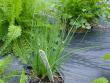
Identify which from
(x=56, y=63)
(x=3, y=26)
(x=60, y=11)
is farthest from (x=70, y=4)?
(x=56, y=63)

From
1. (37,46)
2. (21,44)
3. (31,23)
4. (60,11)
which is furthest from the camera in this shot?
(60,11)

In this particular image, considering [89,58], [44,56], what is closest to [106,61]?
[89,58]

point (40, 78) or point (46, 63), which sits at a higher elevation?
point (46, 63)

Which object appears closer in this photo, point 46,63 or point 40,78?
point 46,63

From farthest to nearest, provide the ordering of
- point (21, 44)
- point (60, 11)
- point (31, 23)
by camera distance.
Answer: point (60, 11), point (31, 23), point (21, 44)

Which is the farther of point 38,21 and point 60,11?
point 60,11

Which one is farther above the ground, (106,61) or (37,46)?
(37,46)

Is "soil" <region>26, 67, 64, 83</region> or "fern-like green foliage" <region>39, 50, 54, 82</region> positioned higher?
"fern-like green foliage" <region>39, 50, 54, 82</region>

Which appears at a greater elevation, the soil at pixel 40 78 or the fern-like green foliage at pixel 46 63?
the fern-like green foliage at pixel 46 63

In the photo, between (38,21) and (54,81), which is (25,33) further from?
(54,81)

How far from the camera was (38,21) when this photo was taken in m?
3.08

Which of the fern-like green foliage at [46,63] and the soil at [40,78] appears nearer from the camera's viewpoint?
the fern-like green foliage at [46,63]

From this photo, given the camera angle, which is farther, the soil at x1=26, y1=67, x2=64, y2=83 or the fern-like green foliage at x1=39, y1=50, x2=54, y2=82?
the soil at x1=26, y1=67, x2=64, y2=83

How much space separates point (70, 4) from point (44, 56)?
1662 millimetres
